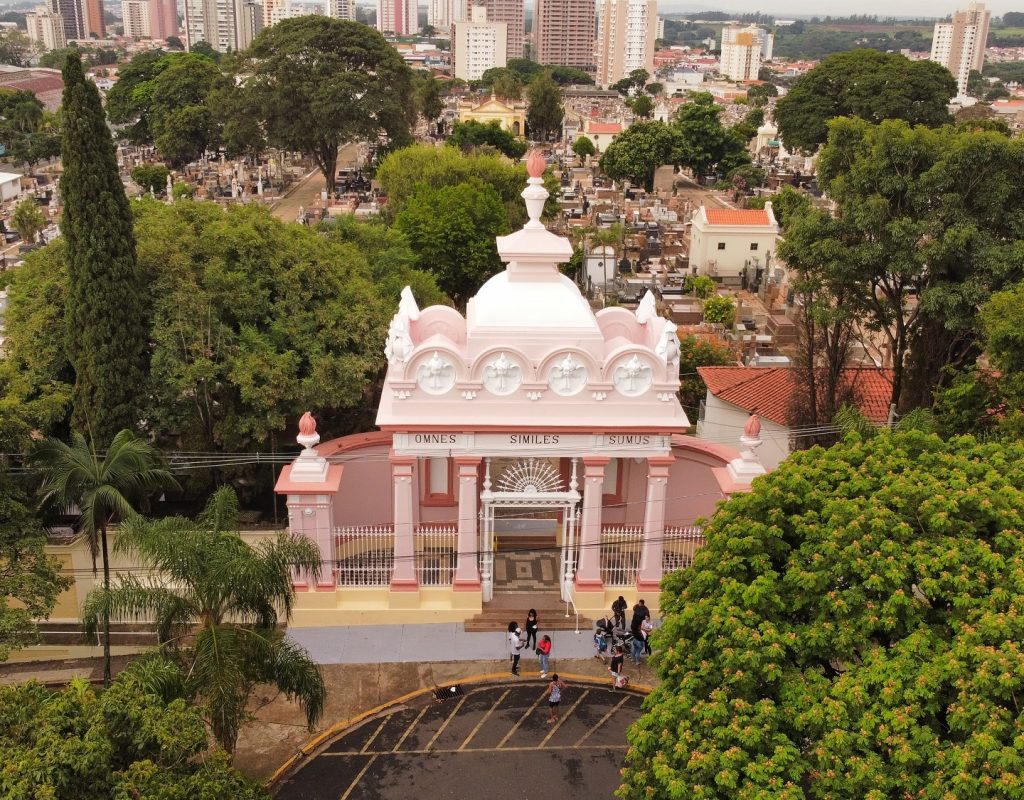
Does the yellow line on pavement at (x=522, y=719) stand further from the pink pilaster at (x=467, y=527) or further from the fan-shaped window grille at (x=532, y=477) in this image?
the fan-shaped window grille at (x=532, y=477)

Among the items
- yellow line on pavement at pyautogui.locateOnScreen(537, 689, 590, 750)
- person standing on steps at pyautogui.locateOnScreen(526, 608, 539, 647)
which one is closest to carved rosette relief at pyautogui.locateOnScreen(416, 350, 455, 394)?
person standing on steps at pyautogui.locateOnScreen(526, 608, 539, 647)

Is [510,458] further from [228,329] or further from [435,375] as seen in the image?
[228,329]

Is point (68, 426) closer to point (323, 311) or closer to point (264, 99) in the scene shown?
point (323, 311)

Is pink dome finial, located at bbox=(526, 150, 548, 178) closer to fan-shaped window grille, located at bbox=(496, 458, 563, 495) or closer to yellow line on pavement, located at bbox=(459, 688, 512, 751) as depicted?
fan-shaped window grille, located at bbox=(496, 458, 563, 495)

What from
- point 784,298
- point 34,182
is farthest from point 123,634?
point 34,182

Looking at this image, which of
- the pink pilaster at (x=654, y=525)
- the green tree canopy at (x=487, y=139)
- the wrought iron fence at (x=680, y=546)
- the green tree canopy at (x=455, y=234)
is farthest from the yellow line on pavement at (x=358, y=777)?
the green tree canopy at (x=487, y=139)
